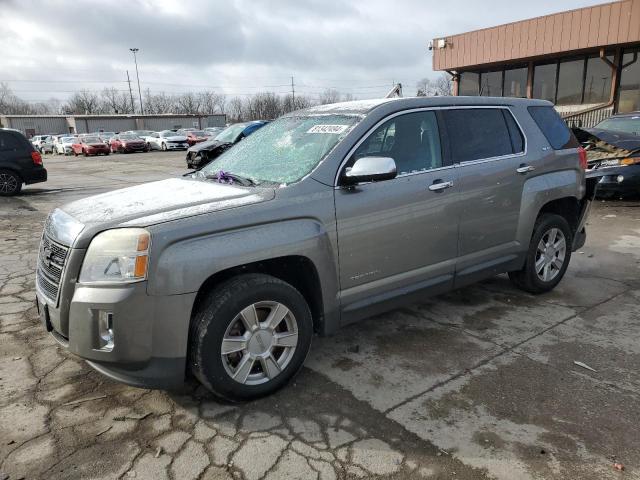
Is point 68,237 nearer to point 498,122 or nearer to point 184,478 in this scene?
point 184,478

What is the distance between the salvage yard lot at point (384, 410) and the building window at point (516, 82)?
20847 millimetres

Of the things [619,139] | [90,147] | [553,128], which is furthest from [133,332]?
[90,147]

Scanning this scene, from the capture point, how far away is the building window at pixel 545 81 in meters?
21.6

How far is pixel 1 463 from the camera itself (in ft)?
8.32

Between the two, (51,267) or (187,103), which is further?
(187,103)

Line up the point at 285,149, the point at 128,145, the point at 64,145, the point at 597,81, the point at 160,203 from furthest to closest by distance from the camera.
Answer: the point at 64,145
the point at 128,145
the point at 597,81
the point at 285,149
the point at 160,203

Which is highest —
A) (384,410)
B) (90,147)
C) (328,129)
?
(328,129)

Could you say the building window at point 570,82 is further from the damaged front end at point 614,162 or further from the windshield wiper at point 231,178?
the windshield wiper at point 231,178

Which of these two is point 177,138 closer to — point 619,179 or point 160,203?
point 619,179

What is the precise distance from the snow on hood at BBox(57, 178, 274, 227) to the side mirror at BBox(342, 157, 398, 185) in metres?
0.53

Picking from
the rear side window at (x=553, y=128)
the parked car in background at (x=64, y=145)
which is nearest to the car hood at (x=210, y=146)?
the rear side window at (x=553, y=128)

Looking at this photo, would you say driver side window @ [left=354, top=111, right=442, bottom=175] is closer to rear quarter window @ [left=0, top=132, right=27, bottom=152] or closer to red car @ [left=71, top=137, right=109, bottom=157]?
rear quarter window @ [left=0, top=132, right=27, bottom=152]

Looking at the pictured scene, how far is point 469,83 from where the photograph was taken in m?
24.8

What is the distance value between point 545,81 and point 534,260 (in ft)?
67.0
